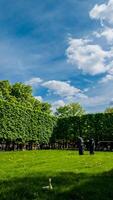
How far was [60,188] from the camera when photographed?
13148mm

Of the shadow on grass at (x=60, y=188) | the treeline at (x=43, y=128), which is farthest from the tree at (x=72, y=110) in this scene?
the shadow on grass at (x=60, y=188)

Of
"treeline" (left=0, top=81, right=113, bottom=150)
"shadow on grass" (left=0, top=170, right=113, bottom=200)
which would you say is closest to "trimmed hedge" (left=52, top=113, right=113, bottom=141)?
"treeline" (left=0, top=81, right=113, bottom=150)

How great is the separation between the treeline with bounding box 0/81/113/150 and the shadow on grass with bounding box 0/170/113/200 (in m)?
35.6

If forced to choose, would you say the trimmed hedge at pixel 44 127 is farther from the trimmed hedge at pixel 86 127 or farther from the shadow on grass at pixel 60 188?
the shadow on grass at pixel 60 188

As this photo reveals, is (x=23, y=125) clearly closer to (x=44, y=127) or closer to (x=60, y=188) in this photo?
(x=44, y=127)

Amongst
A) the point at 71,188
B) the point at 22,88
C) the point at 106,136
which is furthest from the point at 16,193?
the point at 22,88

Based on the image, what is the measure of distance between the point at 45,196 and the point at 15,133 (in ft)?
137

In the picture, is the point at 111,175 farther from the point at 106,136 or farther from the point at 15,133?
the point at 106,136

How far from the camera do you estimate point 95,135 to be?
60.8 m

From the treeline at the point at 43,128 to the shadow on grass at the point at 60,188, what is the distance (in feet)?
117

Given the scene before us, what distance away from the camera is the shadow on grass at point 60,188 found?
39.4ft

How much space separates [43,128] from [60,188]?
46694 millimetres

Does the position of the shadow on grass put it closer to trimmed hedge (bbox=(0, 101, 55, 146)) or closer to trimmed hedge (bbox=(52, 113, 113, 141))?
trimmed hedge (bbox=(0, 101, 55, 146))

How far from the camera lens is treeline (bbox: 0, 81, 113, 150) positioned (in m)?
52.2
